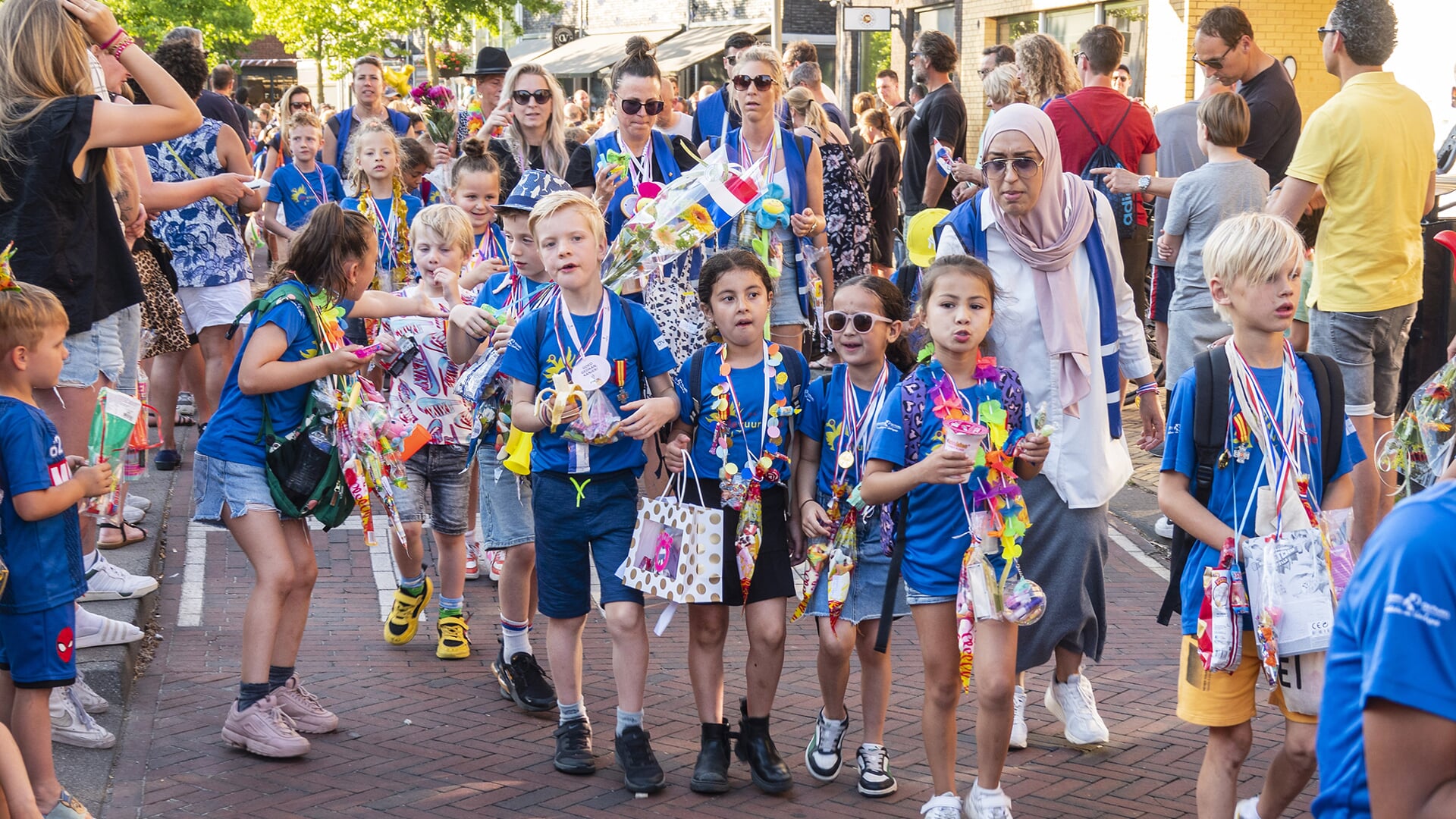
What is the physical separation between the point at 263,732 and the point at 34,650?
956mm

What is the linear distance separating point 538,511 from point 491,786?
2.87ft

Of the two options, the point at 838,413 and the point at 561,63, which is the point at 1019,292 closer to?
the point at 838,413

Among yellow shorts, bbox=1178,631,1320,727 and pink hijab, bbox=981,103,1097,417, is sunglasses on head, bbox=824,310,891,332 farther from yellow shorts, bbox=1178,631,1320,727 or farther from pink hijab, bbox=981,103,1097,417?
yellow shorts, bbox=1178,631,1320,727

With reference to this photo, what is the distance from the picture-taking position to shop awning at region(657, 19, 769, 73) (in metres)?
33.9

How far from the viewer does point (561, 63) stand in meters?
40.2

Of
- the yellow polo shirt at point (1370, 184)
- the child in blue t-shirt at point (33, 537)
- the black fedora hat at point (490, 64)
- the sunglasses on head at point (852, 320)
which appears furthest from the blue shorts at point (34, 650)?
the black fedora hat at point (490, 64)

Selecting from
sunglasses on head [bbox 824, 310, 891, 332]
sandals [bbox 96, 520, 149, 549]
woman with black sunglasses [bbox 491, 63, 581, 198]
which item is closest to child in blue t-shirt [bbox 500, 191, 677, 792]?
sunglasses on head [bbox 824, 310, 891, 332]

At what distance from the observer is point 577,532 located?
4.57 meters

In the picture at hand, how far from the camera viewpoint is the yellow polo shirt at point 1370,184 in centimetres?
598

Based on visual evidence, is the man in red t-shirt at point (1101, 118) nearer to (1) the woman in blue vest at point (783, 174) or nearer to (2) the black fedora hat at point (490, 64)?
(1) the woman in blue vest at point (783, 174)

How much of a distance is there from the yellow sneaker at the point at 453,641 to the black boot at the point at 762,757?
160 cm

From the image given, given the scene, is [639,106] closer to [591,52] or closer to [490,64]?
[490,64]

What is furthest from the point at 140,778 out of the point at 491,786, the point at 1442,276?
the point at 1442,276

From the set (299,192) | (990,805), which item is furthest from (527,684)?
(299,192)
